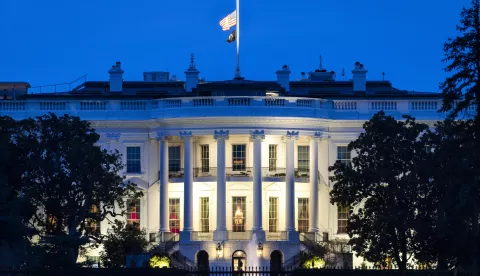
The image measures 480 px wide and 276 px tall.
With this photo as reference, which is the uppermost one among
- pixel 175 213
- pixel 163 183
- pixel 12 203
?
pixel 163 183

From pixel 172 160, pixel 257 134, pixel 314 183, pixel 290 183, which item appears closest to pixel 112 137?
pixel 172 160

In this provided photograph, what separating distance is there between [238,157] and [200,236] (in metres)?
5.88

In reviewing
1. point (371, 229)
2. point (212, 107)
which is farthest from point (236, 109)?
point (371, 229)

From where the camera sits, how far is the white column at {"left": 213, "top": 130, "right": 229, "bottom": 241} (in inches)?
4528

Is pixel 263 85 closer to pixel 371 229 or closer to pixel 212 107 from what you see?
pixel 212 107

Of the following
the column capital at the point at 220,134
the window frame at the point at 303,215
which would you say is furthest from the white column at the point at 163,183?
the window frame at the point at 303,215

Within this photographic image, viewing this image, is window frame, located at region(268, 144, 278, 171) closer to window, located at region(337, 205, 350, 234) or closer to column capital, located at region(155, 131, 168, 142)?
window, located at region(337, 205, 350, 234)

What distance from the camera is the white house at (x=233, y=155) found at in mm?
115125

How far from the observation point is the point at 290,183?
116 m

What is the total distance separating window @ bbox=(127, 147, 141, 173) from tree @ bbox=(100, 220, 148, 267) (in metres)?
9.51

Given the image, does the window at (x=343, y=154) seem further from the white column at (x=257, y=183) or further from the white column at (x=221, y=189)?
the white column at (x=221, y=189)

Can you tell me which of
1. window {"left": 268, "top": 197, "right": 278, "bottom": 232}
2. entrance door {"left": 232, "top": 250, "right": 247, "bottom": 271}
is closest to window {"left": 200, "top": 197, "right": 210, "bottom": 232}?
entrance door {"left": 232, "top": 250, "right": 247, "bottom": 271}

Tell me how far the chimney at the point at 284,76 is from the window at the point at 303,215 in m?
9.55

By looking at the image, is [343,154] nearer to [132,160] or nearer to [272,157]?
[272,157]
